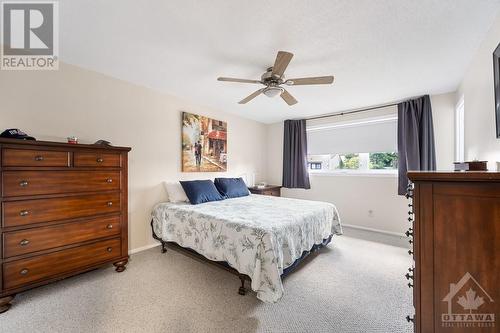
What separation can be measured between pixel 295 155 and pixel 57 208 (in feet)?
13.4

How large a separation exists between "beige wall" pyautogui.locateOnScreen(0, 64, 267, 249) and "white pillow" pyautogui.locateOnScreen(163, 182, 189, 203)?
16cm

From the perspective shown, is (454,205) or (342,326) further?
(342,326)

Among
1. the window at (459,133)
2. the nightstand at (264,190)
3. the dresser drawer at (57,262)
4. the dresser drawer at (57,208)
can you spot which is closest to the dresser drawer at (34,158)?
the dresser drawer at (57,208)

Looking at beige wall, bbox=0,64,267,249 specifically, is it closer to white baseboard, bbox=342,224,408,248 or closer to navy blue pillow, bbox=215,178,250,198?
navy blue pillow, bbox=215,178,250,198

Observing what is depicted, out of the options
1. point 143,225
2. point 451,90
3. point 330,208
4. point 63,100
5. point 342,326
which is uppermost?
point 451,90

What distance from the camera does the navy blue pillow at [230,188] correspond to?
368 cm

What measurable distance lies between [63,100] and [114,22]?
51.4 inches

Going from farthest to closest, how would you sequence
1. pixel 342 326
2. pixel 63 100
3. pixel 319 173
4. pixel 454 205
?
pixel 319 173, pixel 63 100, pixel 342 326, pixel 454 205

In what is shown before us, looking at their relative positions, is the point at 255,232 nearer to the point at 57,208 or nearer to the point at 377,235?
the point at 57,208

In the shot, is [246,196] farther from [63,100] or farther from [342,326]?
[63,100]

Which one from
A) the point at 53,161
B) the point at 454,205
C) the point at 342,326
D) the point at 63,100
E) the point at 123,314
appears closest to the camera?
the point at 454,205

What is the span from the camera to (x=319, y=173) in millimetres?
4590

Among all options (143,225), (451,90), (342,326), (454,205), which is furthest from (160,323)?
(451,90)

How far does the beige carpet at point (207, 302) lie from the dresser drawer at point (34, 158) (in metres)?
1.22
